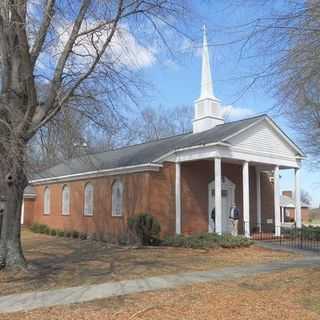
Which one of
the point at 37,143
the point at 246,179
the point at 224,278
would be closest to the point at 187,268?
the point at 224,278

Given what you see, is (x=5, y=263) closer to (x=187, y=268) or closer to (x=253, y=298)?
(x=187, y=268)

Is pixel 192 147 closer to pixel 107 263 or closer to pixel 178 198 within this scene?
pixel 178 198

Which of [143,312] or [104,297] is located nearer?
[143,312]

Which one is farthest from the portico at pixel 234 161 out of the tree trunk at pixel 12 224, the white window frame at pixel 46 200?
the white window frame at pixel 46 200

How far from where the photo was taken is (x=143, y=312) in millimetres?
8539

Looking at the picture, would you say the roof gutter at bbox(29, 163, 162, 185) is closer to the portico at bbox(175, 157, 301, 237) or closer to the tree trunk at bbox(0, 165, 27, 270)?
the portico at bbox(175, 157, 301, 237)

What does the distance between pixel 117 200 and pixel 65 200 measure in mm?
7150

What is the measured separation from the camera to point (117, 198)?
26.0m

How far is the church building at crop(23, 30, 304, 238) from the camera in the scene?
912 inches

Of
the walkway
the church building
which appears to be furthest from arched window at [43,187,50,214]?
the walkway

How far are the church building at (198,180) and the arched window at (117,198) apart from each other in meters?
0.05

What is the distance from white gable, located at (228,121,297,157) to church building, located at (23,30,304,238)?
0.05 meters

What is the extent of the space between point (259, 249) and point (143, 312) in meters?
12.8

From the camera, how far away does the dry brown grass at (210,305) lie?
27.3ft
